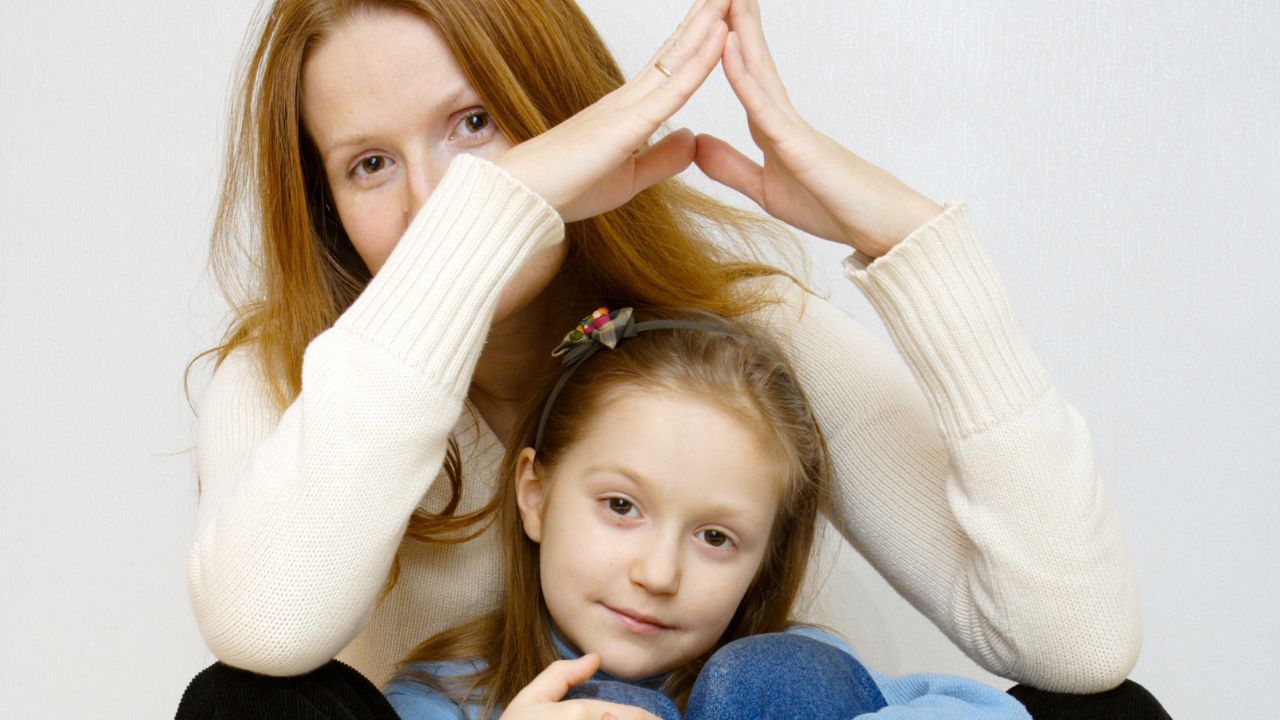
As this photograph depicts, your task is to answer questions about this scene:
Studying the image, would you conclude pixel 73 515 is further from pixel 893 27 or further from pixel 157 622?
pixel 893 27

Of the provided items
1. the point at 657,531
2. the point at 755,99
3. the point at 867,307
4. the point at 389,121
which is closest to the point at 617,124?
the point at 755,99

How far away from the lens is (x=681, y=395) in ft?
4.51

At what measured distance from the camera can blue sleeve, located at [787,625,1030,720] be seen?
122cm

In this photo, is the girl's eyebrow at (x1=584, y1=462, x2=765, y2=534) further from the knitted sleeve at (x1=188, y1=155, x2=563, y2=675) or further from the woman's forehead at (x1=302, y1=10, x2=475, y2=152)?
the woman's forehead at (x1=302, y1=10, x2=475, y2=152)

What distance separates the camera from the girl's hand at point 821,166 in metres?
1.29

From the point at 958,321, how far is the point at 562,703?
44cm

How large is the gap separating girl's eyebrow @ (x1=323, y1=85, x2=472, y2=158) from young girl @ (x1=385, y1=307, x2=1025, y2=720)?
0.24 metres

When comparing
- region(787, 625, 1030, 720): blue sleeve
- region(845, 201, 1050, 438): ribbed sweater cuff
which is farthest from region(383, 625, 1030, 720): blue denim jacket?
region(845, 201, 1050, 438): ribbed sweater cuff

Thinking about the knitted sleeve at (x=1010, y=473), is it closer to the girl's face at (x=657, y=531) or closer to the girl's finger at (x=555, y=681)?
the girl's face at (x=657, y=531)

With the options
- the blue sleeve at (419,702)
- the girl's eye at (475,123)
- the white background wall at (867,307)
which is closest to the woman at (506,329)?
the girl's eye at (475,123)

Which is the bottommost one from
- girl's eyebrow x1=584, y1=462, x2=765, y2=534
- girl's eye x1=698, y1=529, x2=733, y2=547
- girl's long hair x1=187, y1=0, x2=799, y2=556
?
girl's eye x1=698, y1=529, x2=733, y2=547

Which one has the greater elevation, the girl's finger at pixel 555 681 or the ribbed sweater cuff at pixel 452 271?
the ribbed sweater cuff at pixel 452 271

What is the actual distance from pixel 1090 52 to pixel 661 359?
953 mm

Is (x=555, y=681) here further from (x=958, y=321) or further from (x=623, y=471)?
(x=958, y=321)
